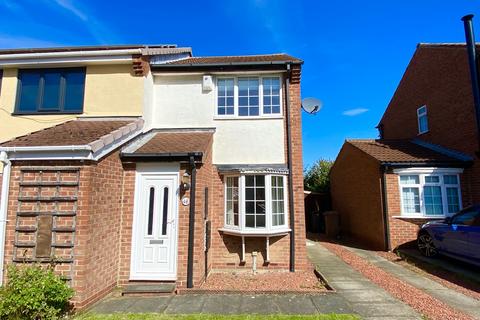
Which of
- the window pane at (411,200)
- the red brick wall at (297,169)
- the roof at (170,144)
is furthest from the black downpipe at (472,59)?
the roof at (170,144)

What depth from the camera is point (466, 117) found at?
37.0 ft

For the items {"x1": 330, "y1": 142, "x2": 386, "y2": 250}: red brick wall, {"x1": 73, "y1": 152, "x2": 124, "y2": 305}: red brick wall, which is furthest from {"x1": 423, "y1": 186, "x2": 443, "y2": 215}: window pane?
{"x1": 73, "y1": 152, "x2": 124, "y2": 305}: red brick wall

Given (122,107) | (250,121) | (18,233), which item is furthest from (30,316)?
(250,121)

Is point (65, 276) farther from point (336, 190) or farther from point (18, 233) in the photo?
point (336, 190)

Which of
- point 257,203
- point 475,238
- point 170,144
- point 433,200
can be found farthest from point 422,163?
point 170,144

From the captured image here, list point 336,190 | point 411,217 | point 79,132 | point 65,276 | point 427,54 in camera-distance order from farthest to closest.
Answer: point 336,190, point 427,54, point 411,217, point 79,132, point 65,276

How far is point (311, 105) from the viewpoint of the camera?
9.42m

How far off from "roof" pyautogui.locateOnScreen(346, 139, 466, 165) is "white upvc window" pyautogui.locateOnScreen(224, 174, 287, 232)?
17.6 feet

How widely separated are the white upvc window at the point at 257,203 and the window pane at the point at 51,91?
5884mm

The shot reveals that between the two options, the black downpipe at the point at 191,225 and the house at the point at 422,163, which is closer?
the black downpipe at the point at 191,225

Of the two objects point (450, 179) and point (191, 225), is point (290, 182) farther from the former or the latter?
point (450, 179)

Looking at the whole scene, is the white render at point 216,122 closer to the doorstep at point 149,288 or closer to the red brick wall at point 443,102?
the doorstep at point 149,288

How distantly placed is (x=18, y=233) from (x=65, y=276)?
4.48 ft

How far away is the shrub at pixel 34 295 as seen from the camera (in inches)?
179
